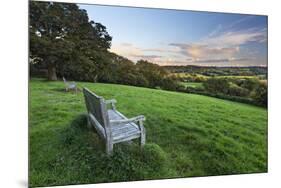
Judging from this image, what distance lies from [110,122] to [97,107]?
18 centimetres

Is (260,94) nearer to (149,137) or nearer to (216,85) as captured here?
(216,85)

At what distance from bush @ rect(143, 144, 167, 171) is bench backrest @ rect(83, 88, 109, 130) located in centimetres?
48

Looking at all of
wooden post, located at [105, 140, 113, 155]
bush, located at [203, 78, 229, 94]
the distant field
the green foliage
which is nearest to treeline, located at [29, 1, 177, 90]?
the distant field

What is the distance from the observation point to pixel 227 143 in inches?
140

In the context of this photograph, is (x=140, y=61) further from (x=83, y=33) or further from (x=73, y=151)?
(x=73, y=151)

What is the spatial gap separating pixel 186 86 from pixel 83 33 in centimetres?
115

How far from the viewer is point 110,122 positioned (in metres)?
3.07

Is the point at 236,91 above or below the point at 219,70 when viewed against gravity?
below

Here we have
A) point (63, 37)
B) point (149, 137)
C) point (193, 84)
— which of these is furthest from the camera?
point (193, 84)

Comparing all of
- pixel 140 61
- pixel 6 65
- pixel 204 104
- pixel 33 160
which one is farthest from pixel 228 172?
pixel 6 65

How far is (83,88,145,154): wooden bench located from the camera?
3.04 meters

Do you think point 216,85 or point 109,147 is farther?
point 216,85

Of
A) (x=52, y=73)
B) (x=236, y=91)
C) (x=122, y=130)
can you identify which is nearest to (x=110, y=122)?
(x=122, y=130)

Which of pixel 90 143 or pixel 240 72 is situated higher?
pixel 240 72
